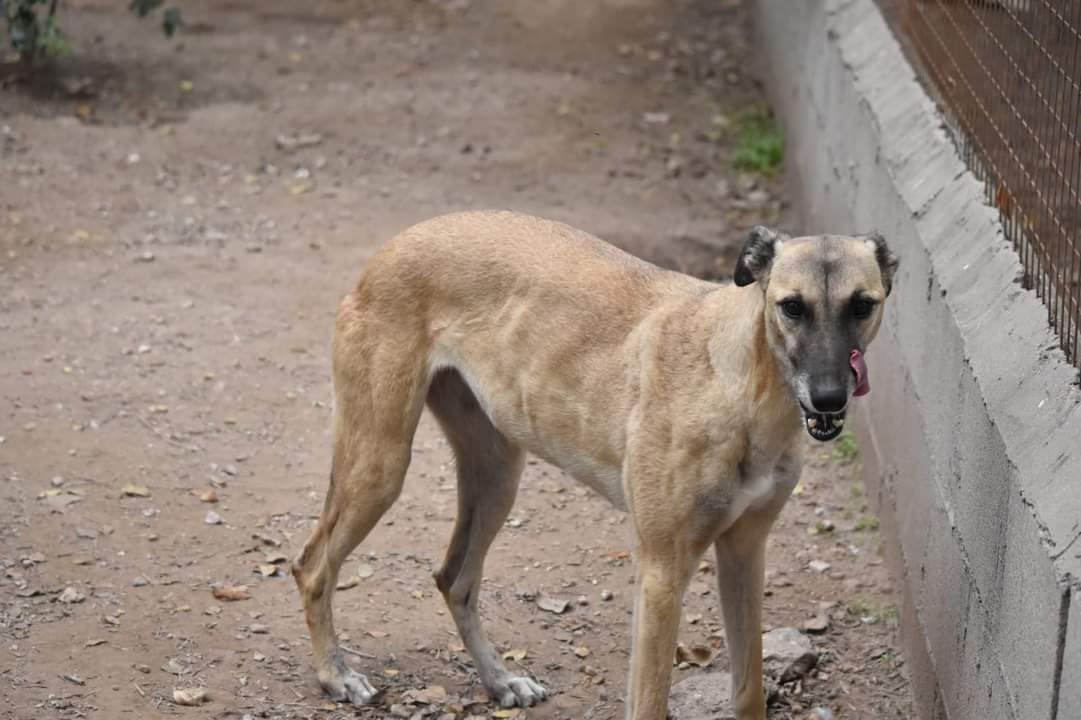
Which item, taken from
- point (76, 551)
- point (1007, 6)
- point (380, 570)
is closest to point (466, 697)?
point (380, 570)

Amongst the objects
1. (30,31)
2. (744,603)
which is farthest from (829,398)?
(30,31)

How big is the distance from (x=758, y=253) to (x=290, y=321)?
4.34 metres

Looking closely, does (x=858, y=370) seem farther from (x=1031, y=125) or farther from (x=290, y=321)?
(x=290, y=321)

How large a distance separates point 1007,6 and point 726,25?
335 inches

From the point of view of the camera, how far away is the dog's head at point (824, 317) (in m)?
3.81

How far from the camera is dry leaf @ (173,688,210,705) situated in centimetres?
485

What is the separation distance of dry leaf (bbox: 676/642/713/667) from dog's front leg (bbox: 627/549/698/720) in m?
0.97

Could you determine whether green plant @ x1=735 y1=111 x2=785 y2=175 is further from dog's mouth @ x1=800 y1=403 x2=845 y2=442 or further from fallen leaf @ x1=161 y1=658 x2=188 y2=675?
dog's mouth @ x1=800 y1=403 x2=845 y2=442

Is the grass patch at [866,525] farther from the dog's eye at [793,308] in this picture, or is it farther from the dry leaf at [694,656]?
the dog's eye at [793,308]

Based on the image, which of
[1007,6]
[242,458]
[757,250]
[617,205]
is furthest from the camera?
[617,205]

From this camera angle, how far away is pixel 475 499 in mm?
5203

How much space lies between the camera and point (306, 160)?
33.6 feet

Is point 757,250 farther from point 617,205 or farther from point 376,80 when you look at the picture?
point 376,80

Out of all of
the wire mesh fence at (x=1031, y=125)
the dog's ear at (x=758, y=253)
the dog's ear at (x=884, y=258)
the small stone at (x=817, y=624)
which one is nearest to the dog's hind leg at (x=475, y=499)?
the small stone at (x=817, y=624)
